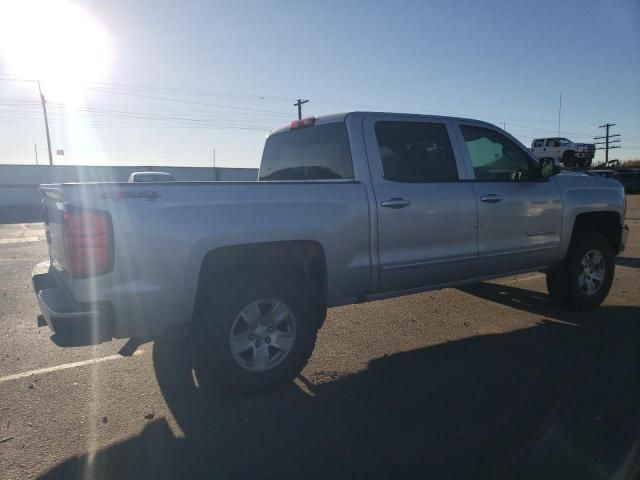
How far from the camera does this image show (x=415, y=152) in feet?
14.9

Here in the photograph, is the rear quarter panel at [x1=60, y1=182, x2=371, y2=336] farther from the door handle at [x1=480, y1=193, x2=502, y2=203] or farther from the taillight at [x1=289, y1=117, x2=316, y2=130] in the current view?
the door handle at [x1=480, y1=193, x2=502, y2=203]

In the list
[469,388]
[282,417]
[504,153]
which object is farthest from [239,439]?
[504,153]

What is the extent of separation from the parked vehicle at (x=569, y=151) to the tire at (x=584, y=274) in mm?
29625

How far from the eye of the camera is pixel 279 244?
11.9 feet

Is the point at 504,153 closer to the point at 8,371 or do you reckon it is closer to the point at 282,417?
the point at 282,417

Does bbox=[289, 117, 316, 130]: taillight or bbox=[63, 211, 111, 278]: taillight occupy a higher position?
bbox=[289, 117, 316, 130]: taillight

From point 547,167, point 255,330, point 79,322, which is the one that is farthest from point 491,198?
point 79,322

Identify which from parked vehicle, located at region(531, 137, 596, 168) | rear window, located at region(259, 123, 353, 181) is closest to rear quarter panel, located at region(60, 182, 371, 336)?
rear window, located at region(259, 123, 353, 181)

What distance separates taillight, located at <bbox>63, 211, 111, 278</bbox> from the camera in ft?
9.64

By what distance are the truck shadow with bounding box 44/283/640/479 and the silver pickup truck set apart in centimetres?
43

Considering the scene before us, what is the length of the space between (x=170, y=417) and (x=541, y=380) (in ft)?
9.24

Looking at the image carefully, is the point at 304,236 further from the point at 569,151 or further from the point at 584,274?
the point at 569,151

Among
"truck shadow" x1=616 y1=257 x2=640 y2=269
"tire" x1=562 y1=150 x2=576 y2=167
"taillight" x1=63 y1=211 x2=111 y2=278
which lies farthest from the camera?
"tire" x1=562 y1=150 x2=576 y2=167

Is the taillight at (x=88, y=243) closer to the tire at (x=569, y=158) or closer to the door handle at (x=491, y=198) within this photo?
the door handle at (x=491, y=198)
